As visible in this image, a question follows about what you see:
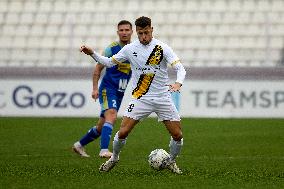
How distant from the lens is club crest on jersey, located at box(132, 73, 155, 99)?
10656 mm

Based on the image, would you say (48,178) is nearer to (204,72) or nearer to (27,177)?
(27,177)

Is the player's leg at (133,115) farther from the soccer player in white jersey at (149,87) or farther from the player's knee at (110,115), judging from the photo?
the player's knee at (110,115)

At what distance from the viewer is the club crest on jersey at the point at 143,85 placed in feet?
35.0

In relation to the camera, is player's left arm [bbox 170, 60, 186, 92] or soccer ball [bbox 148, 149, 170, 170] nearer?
player's left arm [bbox 170, 60, 186, 92]

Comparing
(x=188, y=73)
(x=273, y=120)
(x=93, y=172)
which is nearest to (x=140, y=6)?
(x=188, y=73)

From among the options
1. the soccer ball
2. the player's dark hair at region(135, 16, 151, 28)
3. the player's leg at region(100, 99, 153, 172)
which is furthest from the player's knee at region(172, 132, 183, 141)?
the player's dark hair at region(135, 16, 151, 28)

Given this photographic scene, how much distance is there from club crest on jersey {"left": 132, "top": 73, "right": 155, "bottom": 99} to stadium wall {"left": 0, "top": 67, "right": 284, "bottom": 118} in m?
11.2

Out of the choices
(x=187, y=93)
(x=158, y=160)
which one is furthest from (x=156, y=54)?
(x=187, y=93)

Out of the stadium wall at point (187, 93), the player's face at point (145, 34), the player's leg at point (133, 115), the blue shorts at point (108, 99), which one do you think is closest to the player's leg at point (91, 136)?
the blue shorts at point (108, 99)

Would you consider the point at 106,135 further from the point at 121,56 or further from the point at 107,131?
the point at 121,56

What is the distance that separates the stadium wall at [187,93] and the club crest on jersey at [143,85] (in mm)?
11227

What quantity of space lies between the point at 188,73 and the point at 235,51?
3.51 metres

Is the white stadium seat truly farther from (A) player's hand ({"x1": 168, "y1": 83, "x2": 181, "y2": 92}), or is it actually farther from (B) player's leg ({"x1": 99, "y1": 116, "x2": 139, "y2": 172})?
(A) player's hand ({"x1": 168, "y1": 83, "x2": 181, "y2": 92})

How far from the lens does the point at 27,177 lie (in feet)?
33.1
